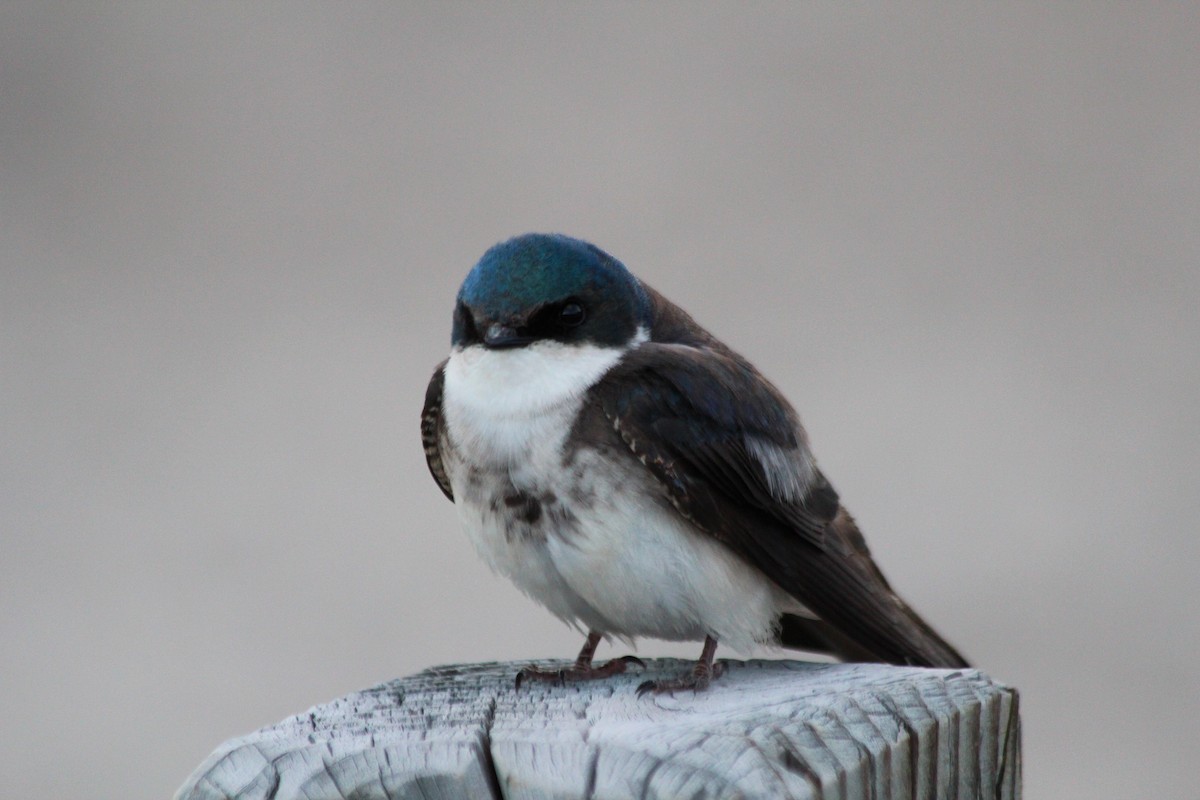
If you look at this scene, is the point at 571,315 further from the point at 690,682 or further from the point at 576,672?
the point at 690,682

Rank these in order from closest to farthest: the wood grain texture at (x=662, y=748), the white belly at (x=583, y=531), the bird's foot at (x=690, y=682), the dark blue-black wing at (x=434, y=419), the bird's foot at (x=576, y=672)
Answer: the wood grain texture at (x=662, y=748) < the bird's foot at (x=690, y=682) < the bird's foot at (x=576, y=672) < the white belly at (x=583, y=531) < the dark blue-black wing at (x=434, y=419)

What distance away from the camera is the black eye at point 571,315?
288cm

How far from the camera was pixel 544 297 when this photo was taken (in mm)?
2826

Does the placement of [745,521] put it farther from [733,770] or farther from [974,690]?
[733,770]

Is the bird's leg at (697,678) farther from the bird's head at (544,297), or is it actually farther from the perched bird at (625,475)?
the bird's head at (544,297)

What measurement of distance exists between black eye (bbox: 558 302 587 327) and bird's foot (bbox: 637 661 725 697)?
72 centimetres

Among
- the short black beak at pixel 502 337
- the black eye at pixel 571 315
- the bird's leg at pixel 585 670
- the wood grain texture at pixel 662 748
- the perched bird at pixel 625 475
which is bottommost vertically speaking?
the bird's leg at pixel 585 670

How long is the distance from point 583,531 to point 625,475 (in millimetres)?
126

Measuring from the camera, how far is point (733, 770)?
1603 mm

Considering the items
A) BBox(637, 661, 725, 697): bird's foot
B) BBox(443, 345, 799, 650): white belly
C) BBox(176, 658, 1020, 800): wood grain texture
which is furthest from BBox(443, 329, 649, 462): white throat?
BBox(176, 658, 1020, 800): wood grain texture

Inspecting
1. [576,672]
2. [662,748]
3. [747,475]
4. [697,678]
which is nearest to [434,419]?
[747,475]

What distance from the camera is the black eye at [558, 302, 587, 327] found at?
2.88m

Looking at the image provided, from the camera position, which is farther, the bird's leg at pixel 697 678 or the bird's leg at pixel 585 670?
the bird's leg at pixel 585 670

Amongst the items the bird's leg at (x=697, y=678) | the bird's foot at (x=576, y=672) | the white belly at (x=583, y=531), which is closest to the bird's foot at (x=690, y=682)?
the bird's leg at (x=697, y=678)
